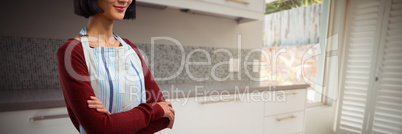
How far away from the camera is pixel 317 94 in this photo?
260 centimetres

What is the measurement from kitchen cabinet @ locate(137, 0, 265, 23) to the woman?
23.3 inches

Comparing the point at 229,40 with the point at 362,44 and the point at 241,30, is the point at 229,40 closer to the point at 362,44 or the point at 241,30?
the point at 241,30

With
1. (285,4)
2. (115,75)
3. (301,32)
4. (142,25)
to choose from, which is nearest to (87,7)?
(115,75)

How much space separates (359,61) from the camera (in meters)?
2.17

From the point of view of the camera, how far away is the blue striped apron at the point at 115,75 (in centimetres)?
51

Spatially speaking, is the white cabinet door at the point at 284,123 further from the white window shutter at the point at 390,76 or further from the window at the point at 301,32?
the white window shutter at the point at 390,76

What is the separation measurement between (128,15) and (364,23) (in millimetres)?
2524

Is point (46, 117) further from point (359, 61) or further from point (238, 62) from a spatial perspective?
point (359, 61)

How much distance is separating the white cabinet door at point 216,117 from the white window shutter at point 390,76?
150 cm

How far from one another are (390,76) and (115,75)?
256cm

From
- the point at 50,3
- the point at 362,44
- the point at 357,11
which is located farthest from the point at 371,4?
the point at 50,3

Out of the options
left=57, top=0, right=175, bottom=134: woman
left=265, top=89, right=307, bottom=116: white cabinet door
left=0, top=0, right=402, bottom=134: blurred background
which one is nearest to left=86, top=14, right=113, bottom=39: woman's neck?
left=57, top=0, right=175, bottom=134: woman

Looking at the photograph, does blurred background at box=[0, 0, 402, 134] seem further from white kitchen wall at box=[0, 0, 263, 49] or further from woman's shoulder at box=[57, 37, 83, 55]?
woman's shoulder at box=[57, 37, 83, 55]

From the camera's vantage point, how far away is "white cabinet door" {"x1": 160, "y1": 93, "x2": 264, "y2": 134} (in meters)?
1.15
